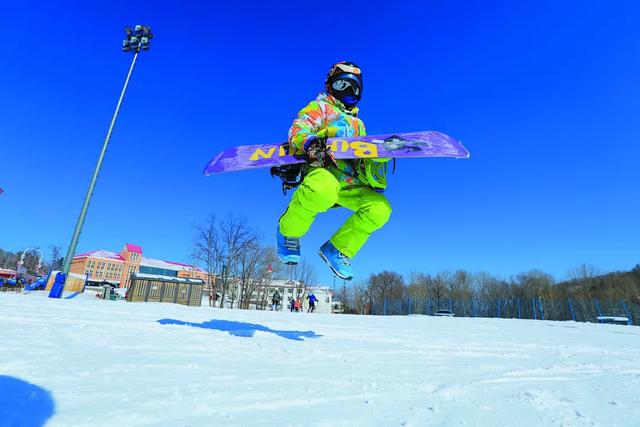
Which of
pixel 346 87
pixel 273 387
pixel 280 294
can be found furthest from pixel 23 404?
pixel 280 294

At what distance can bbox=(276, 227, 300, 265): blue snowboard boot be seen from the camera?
335 cm

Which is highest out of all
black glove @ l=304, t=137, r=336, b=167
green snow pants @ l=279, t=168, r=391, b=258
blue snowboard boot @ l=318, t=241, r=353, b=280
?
black glove @ l=304, t=137, r=336, b=167

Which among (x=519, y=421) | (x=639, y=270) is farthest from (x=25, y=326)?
(x=639, y=270)

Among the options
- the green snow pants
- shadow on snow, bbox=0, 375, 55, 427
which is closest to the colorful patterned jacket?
the green snow pants

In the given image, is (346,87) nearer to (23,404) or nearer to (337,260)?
(337,260)

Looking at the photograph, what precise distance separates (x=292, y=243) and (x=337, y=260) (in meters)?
0.50

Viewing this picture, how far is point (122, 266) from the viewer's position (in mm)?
72250

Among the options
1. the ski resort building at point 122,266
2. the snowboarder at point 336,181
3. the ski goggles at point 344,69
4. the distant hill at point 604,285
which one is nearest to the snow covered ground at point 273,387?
the snowboarder at point 336,181

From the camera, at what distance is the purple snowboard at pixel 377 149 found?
326cm

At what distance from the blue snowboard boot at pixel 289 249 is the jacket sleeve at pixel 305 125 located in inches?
34.8

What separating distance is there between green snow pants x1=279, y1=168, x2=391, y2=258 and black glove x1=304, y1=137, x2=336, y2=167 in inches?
2.9

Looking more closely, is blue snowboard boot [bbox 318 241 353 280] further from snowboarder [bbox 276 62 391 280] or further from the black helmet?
the black helmet

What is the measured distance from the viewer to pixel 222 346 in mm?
2455

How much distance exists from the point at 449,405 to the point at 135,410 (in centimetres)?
114
